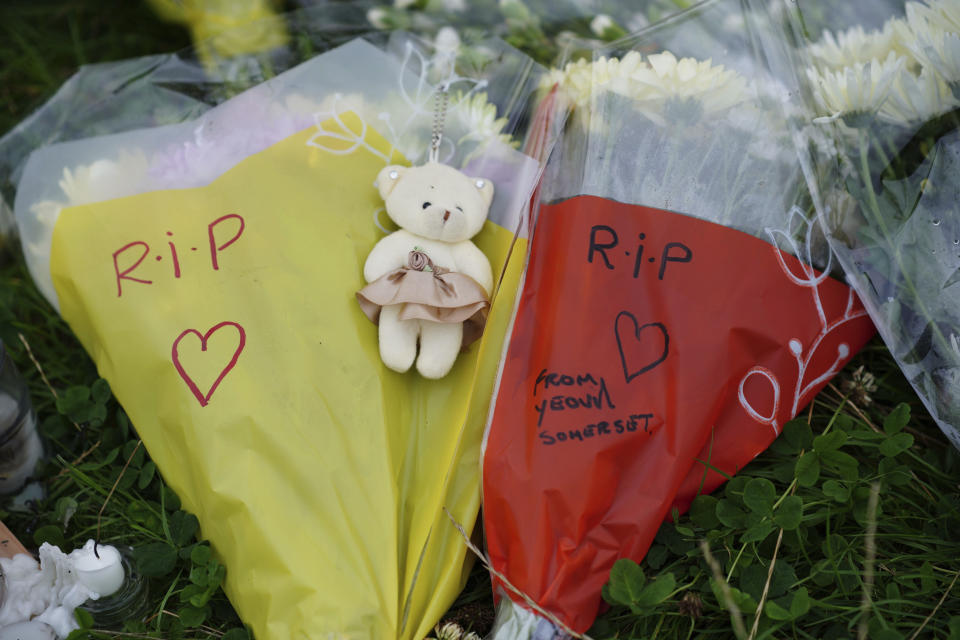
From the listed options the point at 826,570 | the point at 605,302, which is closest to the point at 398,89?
the point at 605,302

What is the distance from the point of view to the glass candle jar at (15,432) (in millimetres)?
1126

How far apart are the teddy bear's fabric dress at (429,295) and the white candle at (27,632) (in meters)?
0.54

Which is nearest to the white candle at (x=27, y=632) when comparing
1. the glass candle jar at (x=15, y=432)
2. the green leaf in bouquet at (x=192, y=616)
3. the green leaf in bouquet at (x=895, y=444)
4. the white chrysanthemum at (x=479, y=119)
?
the green leaf in bouquet at (x=192, y=616)

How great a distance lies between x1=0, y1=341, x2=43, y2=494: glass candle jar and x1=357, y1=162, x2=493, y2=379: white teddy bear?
0.54 m

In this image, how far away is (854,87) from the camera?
107 centimetres

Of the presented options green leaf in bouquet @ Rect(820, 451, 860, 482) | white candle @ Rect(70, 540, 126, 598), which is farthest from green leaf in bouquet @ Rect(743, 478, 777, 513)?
white candle @ Rect(70, 540, 126, 598)

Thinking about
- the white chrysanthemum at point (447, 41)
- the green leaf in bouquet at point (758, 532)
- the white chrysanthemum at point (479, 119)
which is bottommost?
the green leaf in bouquet at point (758, 532)

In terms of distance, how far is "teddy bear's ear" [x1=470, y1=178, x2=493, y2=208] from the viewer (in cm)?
114

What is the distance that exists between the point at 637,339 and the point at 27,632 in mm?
822

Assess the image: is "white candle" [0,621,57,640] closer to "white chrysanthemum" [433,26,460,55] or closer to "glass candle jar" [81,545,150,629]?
"glass candle jar" [81,545,150,629]

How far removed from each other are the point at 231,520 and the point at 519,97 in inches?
30.1

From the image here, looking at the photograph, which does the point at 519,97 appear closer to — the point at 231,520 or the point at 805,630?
the point at 231,520

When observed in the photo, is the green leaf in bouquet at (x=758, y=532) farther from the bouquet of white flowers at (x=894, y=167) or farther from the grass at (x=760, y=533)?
the bouquet of white flowers at (x=894, y=167)

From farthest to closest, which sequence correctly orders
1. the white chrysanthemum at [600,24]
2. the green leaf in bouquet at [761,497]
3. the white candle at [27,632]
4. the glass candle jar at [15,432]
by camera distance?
the white chrysanthemum at [600,24] → the glass candle jar at [15,432] → the green leaf in bouquet at [761,497] → the white candle at [27,632]
